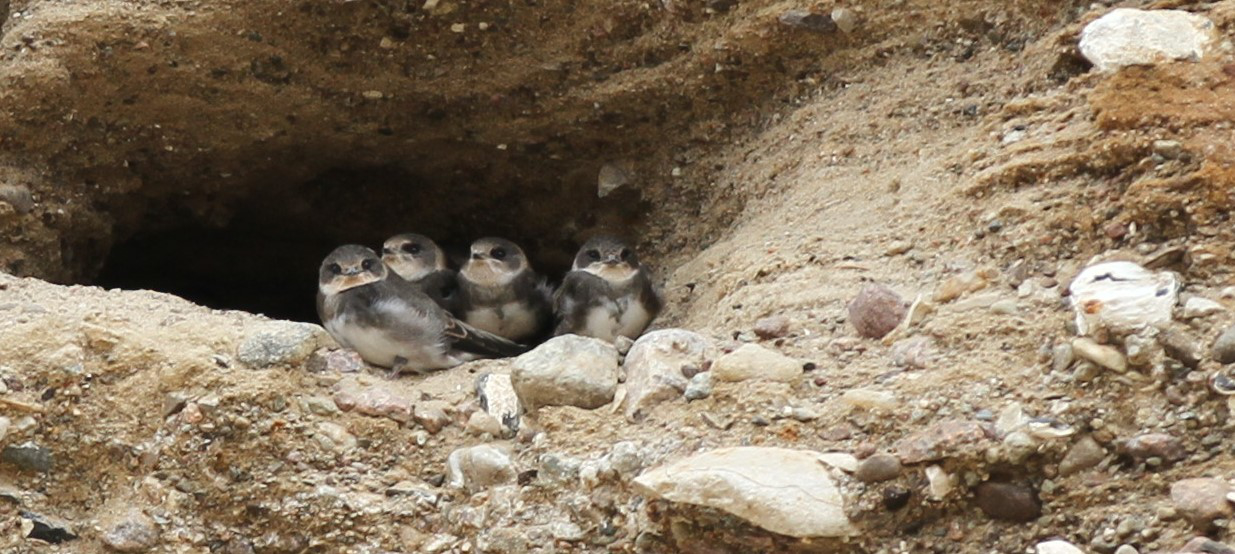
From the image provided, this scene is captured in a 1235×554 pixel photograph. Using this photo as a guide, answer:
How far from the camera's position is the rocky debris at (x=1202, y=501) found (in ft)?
12.8

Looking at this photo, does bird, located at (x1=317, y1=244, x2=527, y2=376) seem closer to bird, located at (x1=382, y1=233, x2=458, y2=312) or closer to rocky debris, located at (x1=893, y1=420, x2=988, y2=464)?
bird, located at (x1=382, y1=233, x2=458, y2=312)

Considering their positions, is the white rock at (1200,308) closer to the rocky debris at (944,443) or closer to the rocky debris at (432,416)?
the rocky debris at (944,443)

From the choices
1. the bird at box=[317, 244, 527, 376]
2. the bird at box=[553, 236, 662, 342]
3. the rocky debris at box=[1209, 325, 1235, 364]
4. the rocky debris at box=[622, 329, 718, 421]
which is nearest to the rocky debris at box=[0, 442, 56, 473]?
the bird at box=[317, 244, 527, 376]

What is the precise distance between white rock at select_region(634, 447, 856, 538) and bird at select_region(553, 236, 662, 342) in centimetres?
193

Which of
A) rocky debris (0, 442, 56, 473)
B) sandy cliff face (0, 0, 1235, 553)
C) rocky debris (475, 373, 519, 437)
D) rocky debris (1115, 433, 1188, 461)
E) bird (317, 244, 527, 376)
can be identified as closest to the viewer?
rocky debris (1115, 433, 1188, 461)

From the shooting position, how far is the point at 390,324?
570cm

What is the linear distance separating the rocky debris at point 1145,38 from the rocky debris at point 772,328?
1194 mm

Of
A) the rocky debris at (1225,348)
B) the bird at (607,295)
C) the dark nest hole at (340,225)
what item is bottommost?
the dark nest hole at (340,225)

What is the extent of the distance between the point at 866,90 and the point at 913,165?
0.49 meters

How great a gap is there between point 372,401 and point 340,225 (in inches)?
106

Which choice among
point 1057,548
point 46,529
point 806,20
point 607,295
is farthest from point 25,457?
point 806,20

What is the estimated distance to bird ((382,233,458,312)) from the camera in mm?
6809

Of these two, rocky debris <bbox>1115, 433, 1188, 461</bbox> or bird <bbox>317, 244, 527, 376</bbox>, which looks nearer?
rocky debris <bbox>1115, 433, 1188, 461</bbox>

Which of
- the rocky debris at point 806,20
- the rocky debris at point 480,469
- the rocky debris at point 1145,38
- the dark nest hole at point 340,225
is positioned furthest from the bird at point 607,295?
the rocky debris at point 1145,38
